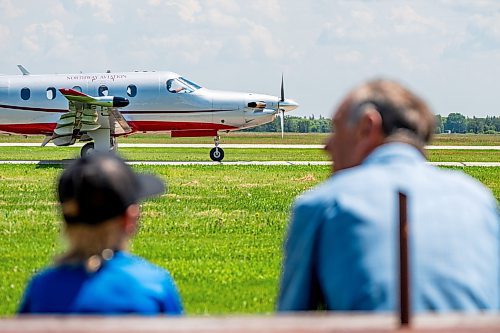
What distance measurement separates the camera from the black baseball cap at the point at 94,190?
10.5ft

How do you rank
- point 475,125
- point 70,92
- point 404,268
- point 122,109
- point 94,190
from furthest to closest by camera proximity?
point 475,125 → point 122,109 → point 70,92 → point 94,190 → point 404,268

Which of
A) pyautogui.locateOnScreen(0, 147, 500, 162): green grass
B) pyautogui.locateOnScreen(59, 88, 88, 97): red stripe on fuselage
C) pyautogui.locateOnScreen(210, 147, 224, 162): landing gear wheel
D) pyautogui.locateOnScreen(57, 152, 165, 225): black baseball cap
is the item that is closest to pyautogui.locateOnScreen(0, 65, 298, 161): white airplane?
pyautogui.locateOnScreen(210, 147, 224, 162): landing gear wheel

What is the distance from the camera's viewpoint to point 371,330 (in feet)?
7.20

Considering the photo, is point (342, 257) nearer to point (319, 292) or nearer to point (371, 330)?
point (319, 292)

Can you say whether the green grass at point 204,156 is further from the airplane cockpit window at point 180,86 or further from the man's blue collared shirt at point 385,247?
the man's blue collared shirt at point 385,247

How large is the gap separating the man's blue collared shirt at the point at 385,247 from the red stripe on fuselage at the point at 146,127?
105ft

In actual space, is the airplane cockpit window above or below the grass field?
above

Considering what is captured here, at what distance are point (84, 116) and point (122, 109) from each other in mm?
1628

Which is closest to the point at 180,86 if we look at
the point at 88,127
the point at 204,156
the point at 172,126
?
the point at 172,126

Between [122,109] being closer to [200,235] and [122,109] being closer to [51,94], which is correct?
[51,94]

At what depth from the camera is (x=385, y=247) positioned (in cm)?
305

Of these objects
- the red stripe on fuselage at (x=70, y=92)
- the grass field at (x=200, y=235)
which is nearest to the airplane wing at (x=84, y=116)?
the red stripe on fuselage at (x=70, y=92)

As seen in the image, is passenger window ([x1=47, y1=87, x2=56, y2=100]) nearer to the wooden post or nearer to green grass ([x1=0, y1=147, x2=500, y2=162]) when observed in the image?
green grass ([x1=0, y1=147, x2=500, y2=162])

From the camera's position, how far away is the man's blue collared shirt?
304 centimetres
